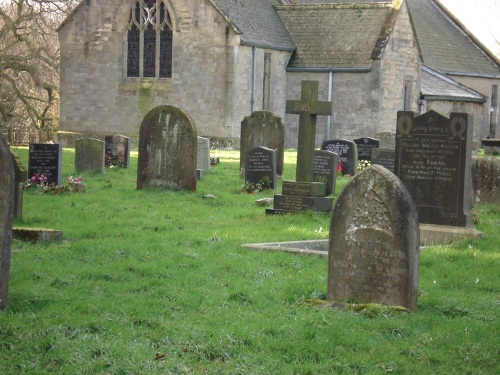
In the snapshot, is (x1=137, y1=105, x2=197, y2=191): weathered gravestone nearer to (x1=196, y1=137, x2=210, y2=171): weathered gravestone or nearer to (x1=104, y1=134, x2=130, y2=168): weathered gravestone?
(x1=196, y1=137, x2=210, y2=171): weathered gravestone

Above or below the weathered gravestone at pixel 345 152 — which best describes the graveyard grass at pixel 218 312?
below

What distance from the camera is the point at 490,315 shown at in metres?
8.76

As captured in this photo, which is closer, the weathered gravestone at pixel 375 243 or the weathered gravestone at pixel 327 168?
the weathered gravestone at pixel 375 243

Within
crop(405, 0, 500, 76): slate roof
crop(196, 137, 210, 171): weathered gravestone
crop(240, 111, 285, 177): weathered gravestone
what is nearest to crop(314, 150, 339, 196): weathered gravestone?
crop(240, 111, 285, 177): weathered gravestone

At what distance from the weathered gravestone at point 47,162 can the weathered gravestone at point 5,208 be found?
10.3 meters

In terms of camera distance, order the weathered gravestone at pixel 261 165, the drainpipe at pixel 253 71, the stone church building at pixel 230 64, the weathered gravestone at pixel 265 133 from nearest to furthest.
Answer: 1. the weathered gravestone at pixel 261 165
2. the weathered gravestone at pixel 265 133
3. the stone church building at pixel 230 64
4. the drainpipe at pixel 253 71

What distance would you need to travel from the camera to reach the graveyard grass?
7.20m

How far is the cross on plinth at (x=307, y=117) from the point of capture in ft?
Result: 51.2

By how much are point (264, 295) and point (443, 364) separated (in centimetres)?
224

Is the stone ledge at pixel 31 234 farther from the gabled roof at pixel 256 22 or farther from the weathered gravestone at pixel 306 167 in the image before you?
the gabled roof at pixel 256 22

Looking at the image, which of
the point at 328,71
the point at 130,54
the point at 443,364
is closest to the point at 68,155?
the point at 130,54

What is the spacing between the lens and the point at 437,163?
43.0 feet

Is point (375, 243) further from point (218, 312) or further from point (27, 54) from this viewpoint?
point (27, 54)

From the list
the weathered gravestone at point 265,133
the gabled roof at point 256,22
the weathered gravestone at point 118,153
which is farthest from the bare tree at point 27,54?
the weathered gravestone at point 265,133
